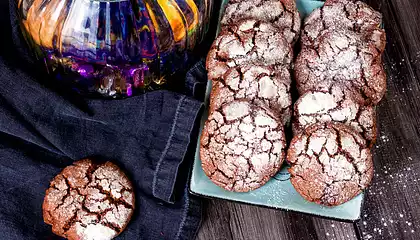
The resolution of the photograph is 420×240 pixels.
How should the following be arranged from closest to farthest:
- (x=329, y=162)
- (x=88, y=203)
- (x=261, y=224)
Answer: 1. (x=329, y=162)
2. (x=88, y=203)
3. (x=261, y=224)

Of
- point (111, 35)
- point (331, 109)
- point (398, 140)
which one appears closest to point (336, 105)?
point (331, 109)

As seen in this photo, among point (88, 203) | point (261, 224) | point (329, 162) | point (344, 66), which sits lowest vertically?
point (261, 224)

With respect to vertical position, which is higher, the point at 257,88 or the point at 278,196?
the point at 257,88

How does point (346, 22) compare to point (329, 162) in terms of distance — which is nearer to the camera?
point (329, 162)

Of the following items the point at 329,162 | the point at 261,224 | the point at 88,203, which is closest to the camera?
the point at 329,162

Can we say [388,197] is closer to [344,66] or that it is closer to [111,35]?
[344,66]

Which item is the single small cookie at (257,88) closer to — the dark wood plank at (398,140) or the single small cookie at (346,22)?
the single small cookie at (346,22)

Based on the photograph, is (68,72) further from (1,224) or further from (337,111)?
(337,111)
